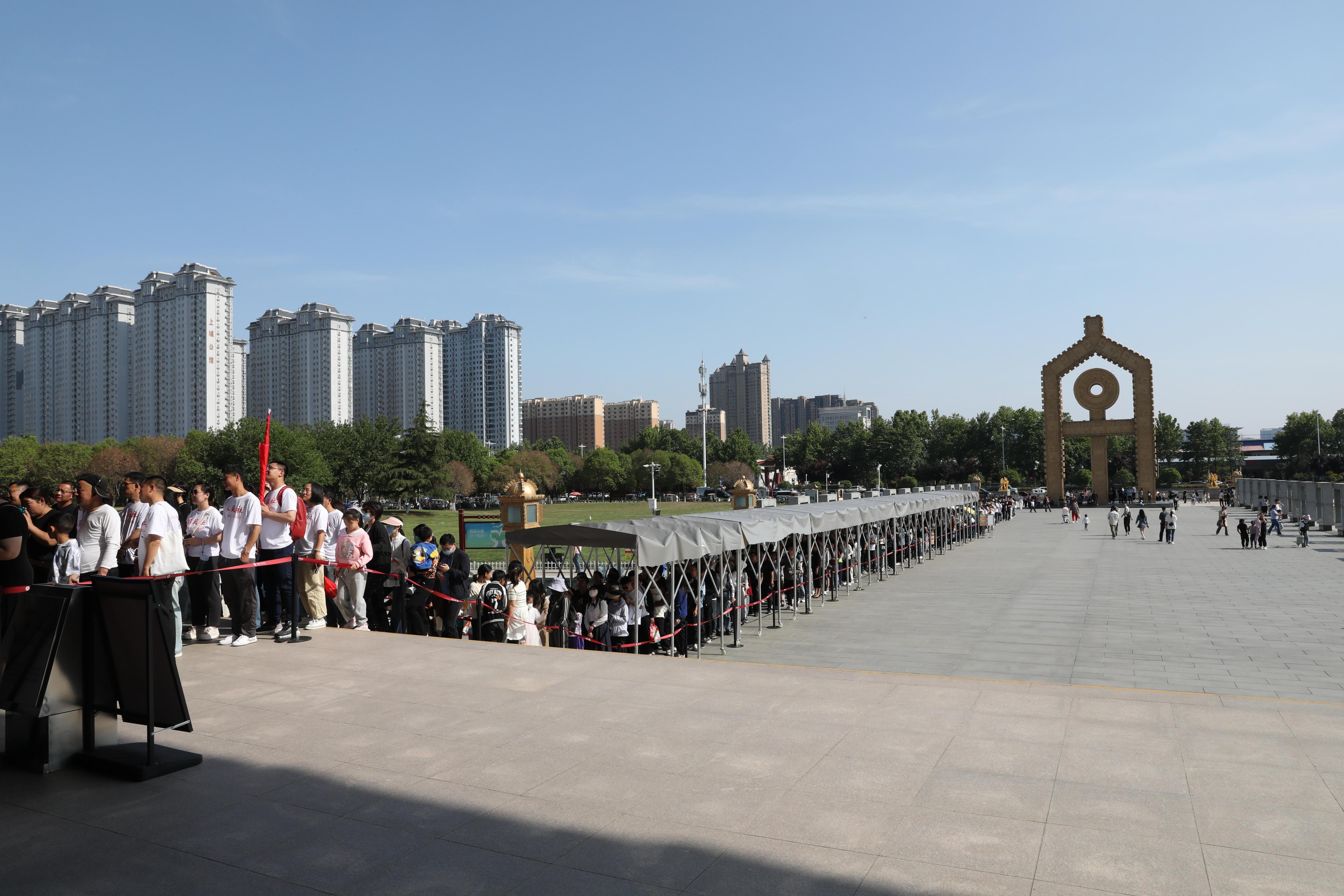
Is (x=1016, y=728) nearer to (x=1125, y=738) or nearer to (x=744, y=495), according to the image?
(x=1125, y=738)

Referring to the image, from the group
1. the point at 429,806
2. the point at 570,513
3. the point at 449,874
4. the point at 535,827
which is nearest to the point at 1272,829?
the point at 535,827

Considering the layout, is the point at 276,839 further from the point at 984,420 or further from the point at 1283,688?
the point at 984,420

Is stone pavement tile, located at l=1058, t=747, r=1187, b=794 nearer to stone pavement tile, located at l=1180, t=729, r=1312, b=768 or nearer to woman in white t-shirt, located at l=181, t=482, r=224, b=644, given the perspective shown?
stone pavement tile, located at l=1180, t=729, r=1312, b=768

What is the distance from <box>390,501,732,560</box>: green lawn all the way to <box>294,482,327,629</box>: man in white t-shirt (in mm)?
24349

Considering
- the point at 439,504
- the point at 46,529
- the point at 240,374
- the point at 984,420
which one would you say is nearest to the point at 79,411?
the point at 240,374

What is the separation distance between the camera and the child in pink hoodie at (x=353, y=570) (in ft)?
36.0

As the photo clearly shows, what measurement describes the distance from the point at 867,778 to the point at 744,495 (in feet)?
73.0

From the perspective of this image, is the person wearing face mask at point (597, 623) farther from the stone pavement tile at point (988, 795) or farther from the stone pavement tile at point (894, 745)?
the stone pavement tile at point (988, 795)

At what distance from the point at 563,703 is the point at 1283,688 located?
9.38m

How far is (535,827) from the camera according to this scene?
4691mm

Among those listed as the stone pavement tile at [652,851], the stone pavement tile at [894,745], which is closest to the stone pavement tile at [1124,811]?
the stone pavement tile at [894,745]

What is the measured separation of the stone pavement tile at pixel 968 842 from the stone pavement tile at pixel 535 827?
1.66m

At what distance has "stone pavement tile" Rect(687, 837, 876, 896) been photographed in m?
3.94

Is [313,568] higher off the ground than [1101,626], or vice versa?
[313,568]
